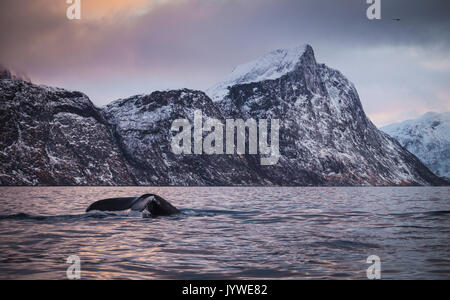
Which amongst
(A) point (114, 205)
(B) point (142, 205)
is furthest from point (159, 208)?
(A) point (114, 205)

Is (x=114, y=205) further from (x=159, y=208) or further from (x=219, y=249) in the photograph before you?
(x=219, y=249)

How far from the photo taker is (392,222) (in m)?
20.4

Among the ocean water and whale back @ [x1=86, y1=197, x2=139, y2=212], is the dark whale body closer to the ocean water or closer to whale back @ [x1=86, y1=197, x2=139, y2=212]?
whale back @ [x1=86, y1=197, x2=139, y2=212]

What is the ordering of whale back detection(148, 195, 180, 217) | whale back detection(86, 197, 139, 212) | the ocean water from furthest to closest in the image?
1. whale back detection(86, 197, 139, 212)
2. whale back detection(148, 195, 180, 217)
3. the ocean water

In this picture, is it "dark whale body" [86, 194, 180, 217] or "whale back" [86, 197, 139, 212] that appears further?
"whale back" [86, 197, 139, 212]

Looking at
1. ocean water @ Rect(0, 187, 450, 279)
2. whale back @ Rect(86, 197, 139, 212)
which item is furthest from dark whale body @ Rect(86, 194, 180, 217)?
ocean water @ Rect(0, 187, 450, 279)

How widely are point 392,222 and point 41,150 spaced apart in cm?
19647

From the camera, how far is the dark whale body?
22.4m

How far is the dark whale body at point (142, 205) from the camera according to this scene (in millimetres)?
22423
